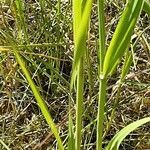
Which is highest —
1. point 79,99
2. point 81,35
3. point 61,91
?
point 81,35

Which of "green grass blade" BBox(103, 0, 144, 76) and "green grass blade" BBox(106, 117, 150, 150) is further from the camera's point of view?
"green grass blade" BBox(106, 117, 150, 150)

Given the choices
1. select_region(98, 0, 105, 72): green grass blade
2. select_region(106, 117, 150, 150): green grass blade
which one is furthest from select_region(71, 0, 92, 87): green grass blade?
select_region(106, 117, 150, 150): green grass blade

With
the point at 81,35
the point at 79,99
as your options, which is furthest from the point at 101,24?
the point at 79,99

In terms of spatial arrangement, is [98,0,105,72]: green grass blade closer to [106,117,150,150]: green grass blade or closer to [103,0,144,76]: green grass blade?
[103,0,144,76]: green grass blade

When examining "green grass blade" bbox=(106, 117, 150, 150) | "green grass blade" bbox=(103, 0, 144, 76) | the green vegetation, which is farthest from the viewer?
the green vegetation

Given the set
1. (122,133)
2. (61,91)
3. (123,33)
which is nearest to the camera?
(123,33)

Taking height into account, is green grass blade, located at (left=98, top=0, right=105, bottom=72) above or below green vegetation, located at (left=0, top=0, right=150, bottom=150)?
above

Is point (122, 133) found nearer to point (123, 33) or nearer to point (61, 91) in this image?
point (123, 33)

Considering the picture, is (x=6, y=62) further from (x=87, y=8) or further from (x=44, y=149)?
(x=87, y=8)

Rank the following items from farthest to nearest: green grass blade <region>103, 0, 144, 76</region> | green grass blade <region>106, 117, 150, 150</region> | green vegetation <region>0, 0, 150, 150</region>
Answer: green vegetation <region>0, 0, 150, 150</region> < green grass blade <region>106, 117, 150, 150</region> < green grass blade <region>103, 0, 144, 76</region>
